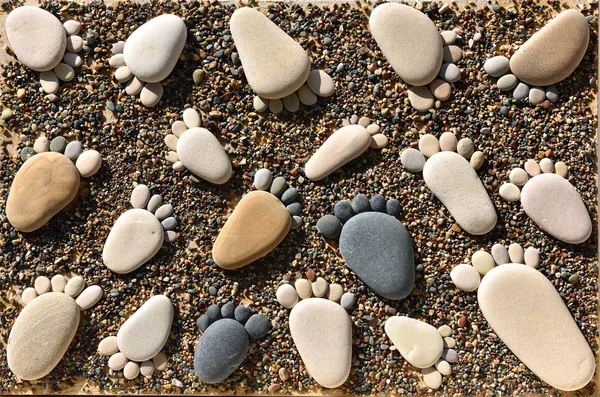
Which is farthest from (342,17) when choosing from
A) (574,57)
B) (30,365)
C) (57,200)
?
(30,365)

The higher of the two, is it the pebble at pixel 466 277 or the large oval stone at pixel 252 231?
the large oval stone at pixel 252 231

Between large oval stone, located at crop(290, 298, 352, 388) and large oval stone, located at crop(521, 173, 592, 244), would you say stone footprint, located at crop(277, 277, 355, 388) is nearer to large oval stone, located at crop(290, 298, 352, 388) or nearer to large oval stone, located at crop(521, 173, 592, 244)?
large oval stone, located at crop(290, 298, 352, 388)

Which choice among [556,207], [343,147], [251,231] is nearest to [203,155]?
[251,231]

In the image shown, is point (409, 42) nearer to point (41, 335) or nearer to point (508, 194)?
point (508, 194)

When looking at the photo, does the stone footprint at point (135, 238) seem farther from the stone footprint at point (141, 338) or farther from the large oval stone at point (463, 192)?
the large oval stone at point (463, 192)

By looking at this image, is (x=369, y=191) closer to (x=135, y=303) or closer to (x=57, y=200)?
(x=135, y=303)

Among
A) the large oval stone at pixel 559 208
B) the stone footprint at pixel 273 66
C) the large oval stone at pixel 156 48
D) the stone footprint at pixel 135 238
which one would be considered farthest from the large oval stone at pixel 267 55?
the large oval stone at pixel 559 208

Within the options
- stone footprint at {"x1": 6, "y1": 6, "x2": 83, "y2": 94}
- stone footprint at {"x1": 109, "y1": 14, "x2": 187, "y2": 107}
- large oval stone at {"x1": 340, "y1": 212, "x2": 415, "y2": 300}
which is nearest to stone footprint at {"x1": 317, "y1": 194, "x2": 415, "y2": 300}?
large oval stone at {"x1": 340, "y1": 212, "x2": 415, "y2": 300}
